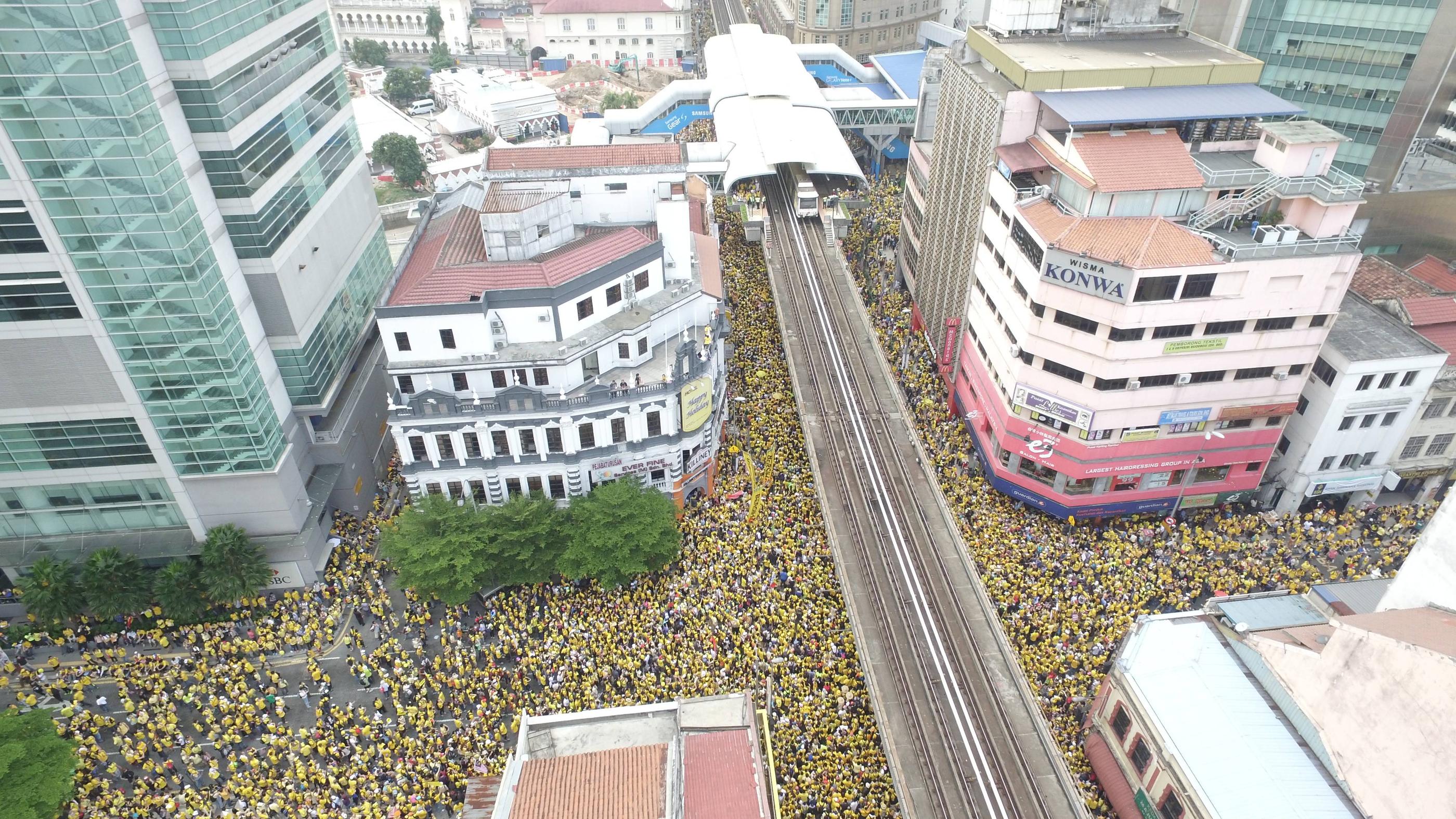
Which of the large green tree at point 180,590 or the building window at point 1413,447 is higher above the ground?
the building window at point 1413,447

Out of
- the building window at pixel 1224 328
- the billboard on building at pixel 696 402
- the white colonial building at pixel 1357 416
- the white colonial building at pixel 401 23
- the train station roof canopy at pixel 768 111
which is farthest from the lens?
the white colonial building at pixel 401 23

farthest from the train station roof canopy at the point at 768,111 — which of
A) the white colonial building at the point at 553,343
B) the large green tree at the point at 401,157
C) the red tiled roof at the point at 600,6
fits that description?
the large green tree at the point at 401,157

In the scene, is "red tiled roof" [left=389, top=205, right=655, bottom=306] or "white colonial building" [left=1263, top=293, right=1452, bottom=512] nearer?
"red tiled roof" [left=389, top=205, right=655, bottom=306]

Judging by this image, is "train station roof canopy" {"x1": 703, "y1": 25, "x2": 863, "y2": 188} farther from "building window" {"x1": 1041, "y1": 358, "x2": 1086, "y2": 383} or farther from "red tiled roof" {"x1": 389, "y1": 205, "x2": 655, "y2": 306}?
"building window" {"x1": 1041, "y1": 358, "x2": 1086, "y2": 383}

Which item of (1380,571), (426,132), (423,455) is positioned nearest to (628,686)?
(423,455)

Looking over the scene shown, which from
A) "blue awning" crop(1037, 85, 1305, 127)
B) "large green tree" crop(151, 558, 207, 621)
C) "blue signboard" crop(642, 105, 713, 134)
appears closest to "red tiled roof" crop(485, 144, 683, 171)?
"blue awning" crop(1037, 85, 1305, 127)

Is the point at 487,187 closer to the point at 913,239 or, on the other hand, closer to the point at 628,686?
the point at 628,686

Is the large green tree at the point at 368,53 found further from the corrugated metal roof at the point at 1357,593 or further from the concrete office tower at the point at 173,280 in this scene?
the corrugated metal roof at the point at 1357,593
